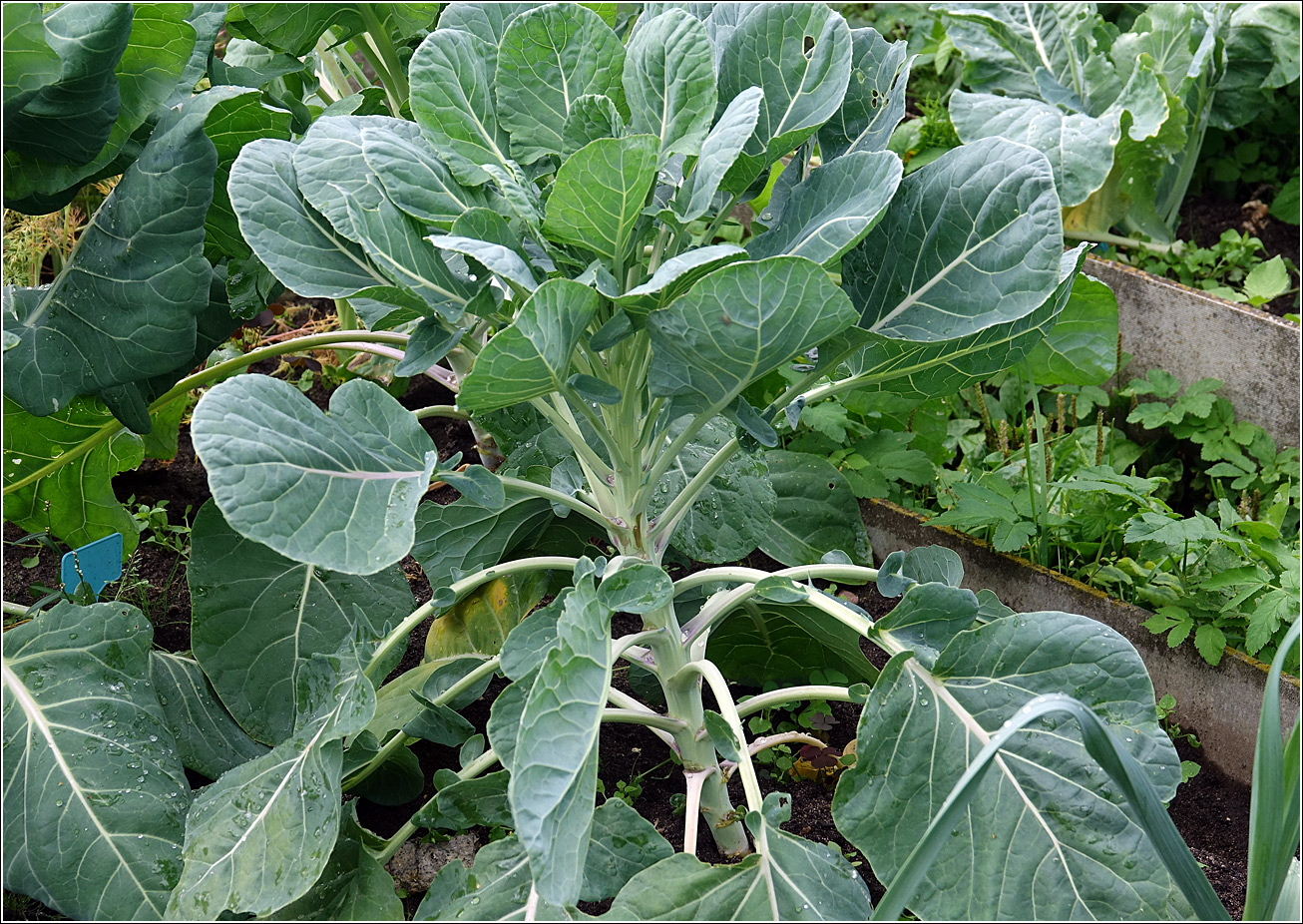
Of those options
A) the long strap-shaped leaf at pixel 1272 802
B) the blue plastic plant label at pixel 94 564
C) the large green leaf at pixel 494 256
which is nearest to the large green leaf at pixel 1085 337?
the long strap-shaped leaf at pixel 1272 802

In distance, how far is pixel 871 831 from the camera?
1092 mm

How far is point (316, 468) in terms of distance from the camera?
100cm

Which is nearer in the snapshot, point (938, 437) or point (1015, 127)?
point (938, 437)

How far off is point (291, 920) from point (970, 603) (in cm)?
84

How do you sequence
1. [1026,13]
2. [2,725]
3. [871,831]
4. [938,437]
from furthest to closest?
[1026,13]
[938,437]
[2,725]
[871,831]

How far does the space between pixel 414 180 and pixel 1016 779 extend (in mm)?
901

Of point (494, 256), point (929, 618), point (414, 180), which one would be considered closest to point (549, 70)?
point (414, 180)

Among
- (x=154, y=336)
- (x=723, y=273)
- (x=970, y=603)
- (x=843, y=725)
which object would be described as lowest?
(x=843, y=725)

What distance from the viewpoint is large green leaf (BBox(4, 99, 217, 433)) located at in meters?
1.22

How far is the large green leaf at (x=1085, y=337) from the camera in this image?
1.54 m

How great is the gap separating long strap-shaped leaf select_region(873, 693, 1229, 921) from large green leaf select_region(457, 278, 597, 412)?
0.52 metres

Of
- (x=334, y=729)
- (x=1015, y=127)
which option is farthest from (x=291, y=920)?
(x=1015, y=127)

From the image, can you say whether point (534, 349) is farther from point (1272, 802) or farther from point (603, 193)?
point (1272, 802)

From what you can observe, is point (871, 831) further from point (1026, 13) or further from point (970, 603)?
point (1026, 13)
